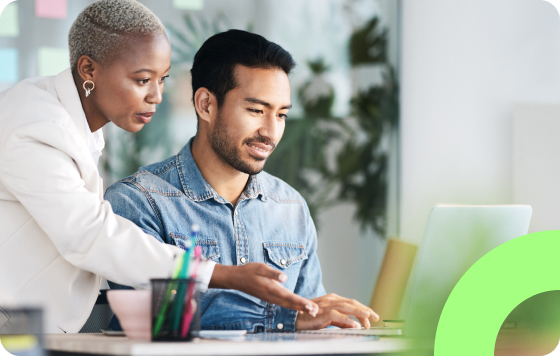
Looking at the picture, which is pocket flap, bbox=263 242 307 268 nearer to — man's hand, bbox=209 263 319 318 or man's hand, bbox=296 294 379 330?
man's hand, bbox=296 294 379 330

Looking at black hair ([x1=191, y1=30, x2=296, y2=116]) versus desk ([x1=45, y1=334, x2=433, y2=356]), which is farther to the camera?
black hair ([x1=191, y1=30, x2=296, y2=116])

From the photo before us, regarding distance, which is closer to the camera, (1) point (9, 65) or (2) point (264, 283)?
(2) point (264, 283)

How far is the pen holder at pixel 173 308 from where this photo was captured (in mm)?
823

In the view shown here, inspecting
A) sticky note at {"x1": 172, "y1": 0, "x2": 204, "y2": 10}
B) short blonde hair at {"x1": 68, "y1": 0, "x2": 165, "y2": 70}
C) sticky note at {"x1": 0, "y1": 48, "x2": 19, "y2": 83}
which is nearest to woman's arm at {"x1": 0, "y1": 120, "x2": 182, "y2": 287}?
short blonde hair at {"x1": 68, "y1": 0, "x2": 165, "y2": 70}

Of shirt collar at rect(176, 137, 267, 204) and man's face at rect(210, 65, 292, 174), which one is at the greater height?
man's face at rect(210, 65, 292, 174)

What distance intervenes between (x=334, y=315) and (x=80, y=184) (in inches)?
23.8

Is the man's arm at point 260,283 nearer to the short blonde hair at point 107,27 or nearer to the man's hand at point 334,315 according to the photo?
the man's hand at point 334,315

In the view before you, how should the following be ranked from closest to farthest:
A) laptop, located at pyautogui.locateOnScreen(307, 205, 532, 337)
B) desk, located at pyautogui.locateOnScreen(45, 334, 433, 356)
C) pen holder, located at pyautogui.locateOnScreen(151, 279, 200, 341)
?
desk, located at pyautogui.locateOnScreen(45, 334, 433, 356) < pen holder, located at pyautogui.locateOnScreen(151, 279, 200, 341) < laptop, located at pyautogui.locateOnScreen(307, 205, 532, 337)

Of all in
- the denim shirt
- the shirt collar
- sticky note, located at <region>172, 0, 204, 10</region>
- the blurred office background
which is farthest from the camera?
sticky note, located at <region>172, 0, 204, 10</region>

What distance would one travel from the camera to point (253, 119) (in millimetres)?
1611

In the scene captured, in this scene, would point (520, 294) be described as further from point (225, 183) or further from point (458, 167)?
point (458, 167)

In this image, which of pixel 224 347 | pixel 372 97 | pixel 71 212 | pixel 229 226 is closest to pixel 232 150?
pixel 229 226

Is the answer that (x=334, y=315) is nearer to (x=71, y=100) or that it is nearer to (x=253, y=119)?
(x=253, y=119)

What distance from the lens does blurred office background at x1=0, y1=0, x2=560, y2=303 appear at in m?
2.70
